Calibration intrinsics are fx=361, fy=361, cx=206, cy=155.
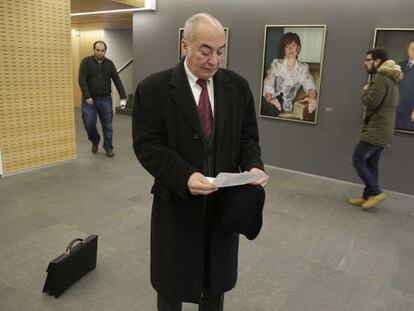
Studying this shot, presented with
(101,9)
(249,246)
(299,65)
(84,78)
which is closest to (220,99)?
(249,246)

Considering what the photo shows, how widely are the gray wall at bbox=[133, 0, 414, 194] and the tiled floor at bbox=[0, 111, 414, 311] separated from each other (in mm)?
→ 394

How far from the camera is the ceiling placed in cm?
582

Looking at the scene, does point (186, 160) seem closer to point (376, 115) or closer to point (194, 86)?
point (194, 86)

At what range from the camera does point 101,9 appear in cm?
658

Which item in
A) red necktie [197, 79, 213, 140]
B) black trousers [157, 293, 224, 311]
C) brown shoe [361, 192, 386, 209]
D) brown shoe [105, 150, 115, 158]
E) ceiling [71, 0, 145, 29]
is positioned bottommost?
brown shoe [105, 150, 115, 158]

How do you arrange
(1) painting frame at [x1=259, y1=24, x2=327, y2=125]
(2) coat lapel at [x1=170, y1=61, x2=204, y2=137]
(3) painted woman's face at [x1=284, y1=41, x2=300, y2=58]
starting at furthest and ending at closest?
1. (3) painted woman's face at [x1=284, y1=41, x2=300, y2=58]
2. (1) painting frame at [x1=259, y1=24, x2=327, y2=125]
3. (2) coat lapel at [x1=170, y1=61, x2=204, y2=137]

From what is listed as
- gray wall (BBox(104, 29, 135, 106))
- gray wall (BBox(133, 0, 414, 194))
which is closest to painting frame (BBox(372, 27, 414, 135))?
gray wall (BBox(133, 0, 414, 194))

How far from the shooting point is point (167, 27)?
5824mm

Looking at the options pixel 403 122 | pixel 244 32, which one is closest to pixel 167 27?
pixel 244 32

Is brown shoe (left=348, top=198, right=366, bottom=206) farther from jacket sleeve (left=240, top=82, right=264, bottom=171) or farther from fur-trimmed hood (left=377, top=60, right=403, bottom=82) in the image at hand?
jacket sleeve (left=240, top=82, right=264, bottom=171)

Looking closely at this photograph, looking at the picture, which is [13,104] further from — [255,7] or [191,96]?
[191,96]

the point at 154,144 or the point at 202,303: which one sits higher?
the point at 154,144

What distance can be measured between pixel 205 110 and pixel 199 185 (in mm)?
331

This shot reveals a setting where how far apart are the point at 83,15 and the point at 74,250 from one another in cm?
627
